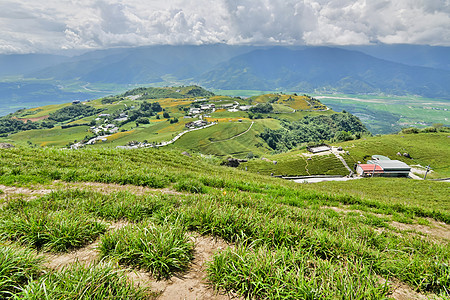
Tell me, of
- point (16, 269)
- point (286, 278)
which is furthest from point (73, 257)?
point (286, 278)

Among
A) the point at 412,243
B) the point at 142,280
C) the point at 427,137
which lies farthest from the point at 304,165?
the point at 142,280

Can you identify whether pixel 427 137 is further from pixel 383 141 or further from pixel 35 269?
pixel 35 269

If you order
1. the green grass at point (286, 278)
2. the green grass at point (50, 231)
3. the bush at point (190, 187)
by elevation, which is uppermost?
the green grass at point (50, 231)

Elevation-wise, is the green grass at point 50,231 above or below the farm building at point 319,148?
above

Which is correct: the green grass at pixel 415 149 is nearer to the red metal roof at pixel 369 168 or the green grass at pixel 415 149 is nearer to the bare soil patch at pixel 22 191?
the red metal roof at pixel 369 168

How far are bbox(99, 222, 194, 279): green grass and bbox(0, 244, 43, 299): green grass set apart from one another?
1058mm

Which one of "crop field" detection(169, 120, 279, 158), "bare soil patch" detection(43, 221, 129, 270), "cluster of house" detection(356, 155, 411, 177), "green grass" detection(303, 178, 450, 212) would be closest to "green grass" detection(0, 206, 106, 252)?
"bare soil patch" detection(43, 221, 129, 270)

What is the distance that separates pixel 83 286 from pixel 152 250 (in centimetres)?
122

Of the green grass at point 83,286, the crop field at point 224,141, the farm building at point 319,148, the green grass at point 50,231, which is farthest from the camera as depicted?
the crop field at point 224,141

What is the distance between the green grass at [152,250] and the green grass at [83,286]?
490 mm

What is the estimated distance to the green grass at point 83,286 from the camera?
2.86 metres

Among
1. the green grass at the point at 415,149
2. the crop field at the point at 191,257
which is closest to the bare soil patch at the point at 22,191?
the crop field at the point at 191,257

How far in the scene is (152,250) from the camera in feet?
13.2

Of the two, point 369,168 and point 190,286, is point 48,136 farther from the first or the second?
point 369,168
